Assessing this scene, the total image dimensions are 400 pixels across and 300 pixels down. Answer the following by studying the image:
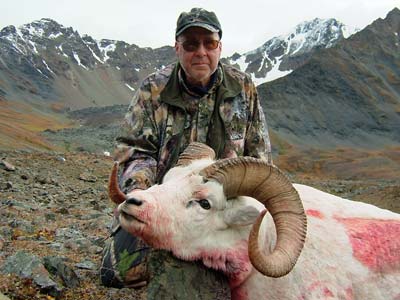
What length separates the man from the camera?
6.36 m

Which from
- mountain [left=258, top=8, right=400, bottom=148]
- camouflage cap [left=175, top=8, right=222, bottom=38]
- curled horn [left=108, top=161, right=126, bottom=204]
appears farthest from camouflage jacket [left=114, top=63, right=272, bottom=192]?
mountain [left=258, top=8, right=400, bottom=148]

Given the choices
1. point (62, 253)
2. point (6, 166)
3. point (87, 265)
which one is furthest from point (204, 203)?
point (6, 166)

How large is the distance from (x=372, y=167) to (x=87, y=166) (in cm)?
5620

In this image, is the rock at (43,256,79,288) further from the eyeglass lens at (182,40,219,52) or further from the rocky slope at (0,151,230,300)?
the eyeglass lens at (182,40,219,52)

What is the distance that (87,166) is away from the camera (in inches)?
903

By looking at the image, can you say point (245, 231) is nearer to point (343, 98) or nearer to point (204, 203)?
point (204, 203)

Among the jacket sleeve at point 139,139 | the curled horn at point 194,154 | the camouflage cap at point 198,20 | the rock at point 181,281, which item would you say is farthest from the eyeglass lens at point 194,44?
the rock at point 181,281

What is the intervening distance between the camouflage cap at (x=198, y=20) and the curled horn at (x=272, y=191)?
2040 mm

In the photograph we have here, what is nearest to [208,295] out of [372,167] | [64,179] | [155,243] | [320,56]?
[155,243]

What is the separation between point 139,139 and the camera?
263 inches

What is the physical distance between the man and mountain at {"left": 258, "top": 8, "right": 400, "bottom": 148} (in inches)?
3916

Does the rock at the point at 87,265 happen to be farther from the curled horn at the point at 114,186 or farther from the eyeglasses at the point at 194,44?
the eyeglasses at the point at 194,44

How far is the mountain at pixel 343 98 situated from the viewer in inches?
4537

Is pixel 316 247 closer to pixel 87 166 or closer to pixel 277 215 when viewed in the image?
pixel 277 215
